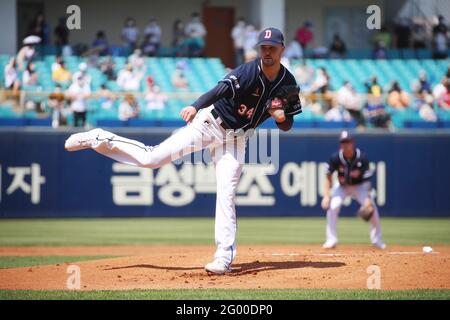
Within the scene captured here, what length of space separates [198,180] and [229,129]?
1061 centimetres

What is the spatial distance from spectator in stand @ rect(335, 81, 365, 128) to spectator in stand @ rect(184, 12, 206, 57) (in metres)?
5.31

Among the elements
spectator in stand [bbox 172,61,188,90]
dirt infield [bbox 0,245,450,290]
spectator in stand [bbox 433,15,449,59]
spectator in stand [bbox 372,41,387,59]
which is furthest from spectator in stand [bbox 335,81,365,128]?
dirt infield [bbox 0,245,450,290]

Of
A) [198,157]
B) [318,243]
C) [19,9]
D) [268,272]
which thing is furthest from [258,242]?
[19,9]

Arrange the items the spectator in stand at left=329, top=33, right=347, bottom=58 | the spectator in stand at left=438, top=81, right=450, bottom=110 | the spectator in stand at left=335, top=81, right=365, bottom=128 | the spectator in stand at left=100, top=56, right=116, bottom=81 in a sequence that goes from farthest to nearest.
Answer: the spectator in stand at left=329, top=33, right=347, bottom=58
the spectator in stand at left=100, top=56, right=116, bottom=81
the spectator in stand at left=438, top=81, right=450, bottom=110
the spectator in stand at left=335, top=81, right=365, bottom=128

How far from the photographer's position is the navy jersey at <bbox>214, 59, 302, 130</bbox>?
8.18 meters

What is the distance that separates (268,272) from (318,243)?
5813 millimetres

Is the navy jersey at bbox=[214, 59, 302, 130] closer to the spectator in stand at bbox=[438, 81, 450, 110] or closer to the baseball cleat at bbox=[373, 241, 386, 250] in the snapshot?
the baseball cleat at bbox=[373, 241, 386, 250]

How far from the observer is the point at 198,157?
706 inches

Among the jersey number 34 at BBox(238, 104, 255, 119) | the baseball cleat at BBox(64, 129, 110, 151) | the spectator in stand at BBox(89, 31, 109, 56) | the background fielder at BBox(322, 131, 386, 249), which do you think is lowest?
the background fielder at BBox(322, 131, 386, 249)

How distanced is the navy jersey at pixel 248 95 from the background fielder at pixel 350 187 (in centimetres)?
473

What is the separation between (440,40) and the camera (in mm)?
25406

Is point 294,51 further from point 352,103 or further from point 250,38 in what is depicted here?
point 352,103

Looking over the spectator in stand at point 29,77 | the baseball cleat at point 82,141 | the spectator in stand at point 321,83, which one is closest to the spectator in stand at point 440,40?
the spectator in stand at point 321,83

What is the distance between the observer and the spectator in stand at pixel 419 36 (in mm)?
26383
